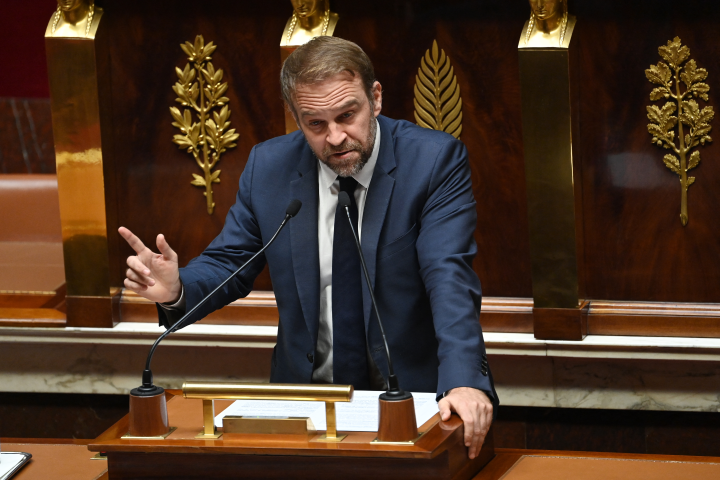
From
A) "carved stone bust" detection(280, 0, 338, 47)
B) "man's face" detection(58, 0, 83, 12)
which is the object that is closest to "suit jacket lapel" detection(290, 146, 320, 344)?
"carved stone bust" detection(280, 0, 338, 47)

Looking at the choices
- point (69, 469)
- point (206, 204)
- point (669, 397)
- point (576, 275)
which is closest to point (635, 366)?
point (669, 397)

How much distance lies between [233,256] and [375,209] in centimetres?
35

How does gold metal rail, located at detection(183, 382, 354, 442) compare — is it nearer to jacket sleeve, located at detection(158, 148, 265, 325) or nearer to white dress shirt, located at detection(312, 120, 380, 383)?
jacket sleeve, located at detection(158, 148, 265, 325)

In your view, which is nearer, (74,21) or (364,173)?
(364,173)

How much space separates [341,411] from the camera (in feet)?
5.65

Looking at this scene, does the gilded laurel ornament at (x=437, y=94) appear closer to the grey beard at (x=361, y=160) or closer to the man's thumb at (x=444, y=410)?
the grey beard at (x=361, y=160)

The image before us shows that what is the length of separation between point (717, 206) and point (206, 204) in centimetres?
164

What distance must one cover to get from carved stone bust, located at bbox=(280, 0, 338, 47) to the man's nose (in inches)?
38.7

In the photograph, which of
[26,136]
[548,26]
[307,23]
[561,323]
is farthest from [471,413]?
[26,136]

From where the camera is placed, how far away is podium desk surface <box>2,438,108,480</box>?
1.92m

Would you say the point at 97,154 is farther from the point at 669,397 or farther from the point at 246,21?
the point at 669,397

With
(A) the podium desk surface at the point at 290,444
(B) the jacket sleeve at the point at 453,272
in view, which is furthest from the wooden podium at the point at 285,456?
(B) the jacket sleeve at the point at 453,272

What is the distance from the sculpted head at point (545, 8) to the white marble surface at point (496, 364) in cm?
98

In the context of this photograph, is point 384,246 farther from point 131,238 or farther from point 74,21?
point 74,21
